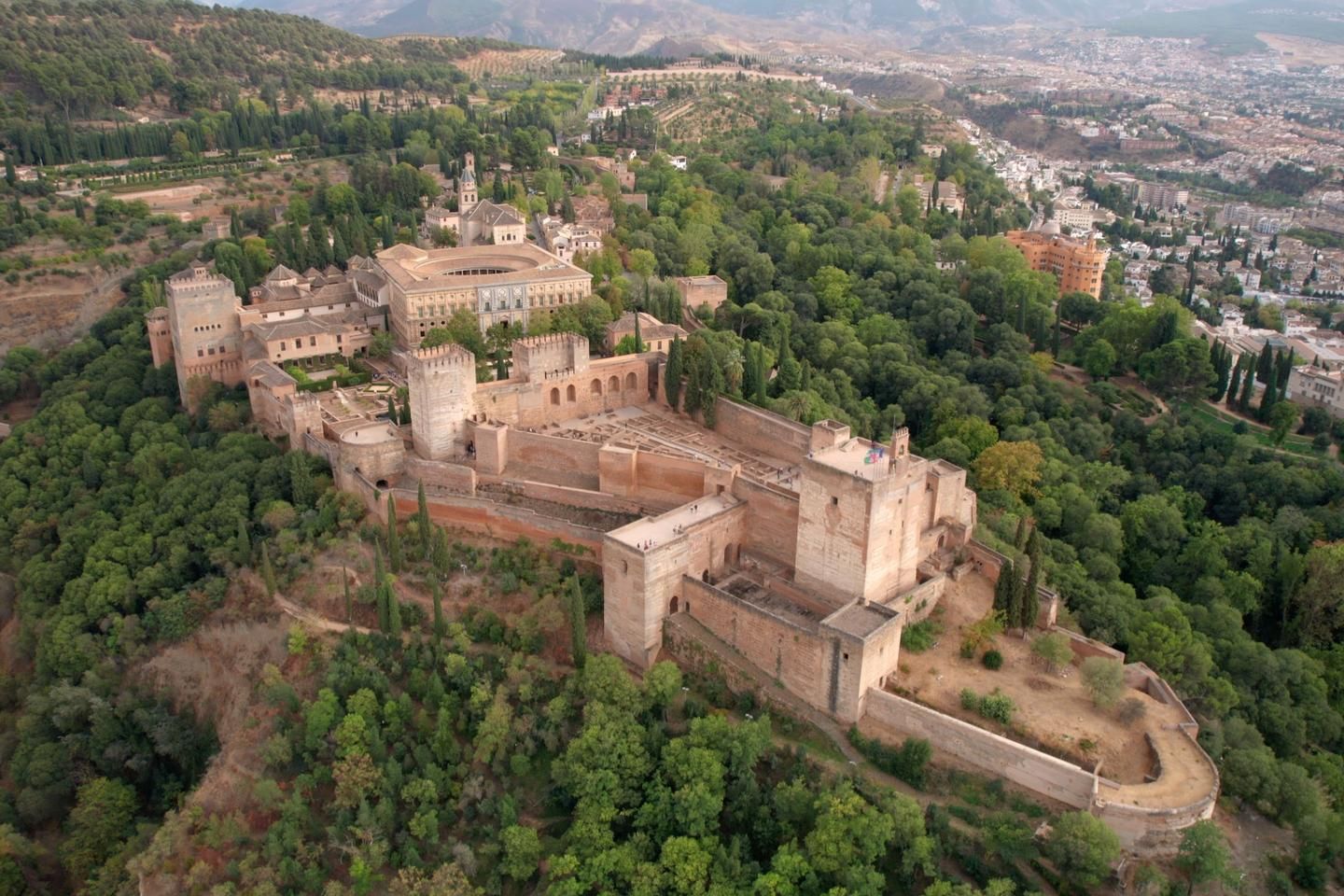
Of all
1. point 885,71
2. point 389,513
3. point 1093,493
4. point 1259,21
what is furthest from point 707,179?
point 1259,21

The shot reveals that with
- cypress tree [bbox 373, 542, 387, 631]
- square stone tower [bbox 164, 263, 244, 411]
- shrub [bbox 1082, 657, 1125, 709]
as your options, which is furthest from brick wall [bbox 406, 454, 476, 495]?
shrub [bbox 1082, 657, 1125, 709]

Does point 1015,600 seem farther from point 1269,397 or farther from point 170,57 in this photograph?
point 170,57

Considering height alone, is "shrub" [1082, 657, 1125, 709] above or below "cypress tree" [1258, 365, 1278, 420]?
above

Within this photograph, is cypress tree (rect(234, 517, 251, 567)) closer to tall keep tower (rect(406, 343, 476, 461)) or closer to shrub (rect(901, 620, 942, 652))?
tall keep tower (rect(406, 343, 476, 461))

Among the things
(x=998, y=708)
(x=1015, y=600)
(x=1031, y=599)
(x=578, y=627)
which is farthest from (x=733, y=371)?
(x=998, y=708)

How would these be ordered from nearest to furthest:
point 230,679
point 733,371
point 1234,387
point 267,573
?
point 230,679
point 267,573
point 733,371
point 1234,387

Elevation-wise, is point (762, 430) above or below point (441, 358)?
below
